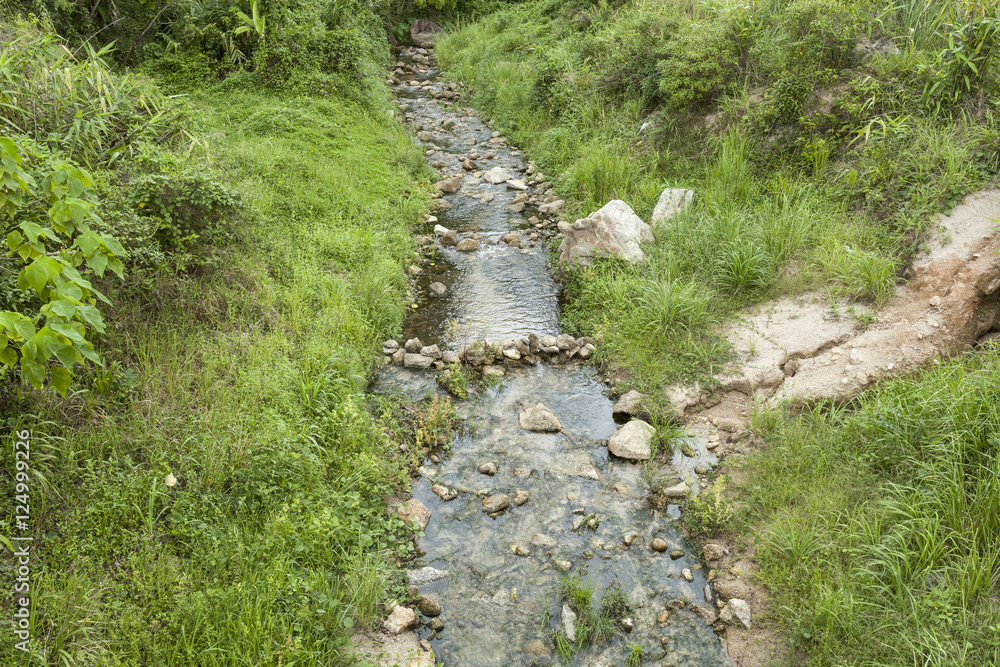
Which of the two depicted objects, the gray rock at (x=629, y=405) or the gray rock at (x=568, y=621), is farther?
the gray rock at (x=629, y=405)

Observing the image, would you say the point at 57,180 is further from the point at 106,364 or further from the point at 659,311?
the point at 659,311

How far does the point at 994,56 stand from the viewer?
588 centimetres

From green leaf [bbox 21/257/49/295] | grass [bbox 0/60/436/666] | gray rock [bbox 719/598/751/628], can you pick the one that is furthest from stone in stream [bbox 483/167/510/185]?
green leaf [bbox 21/257/49/295]

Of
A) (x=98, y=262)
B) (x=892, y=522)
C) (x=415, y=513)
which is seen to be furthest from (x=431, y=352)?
(x=892, y=522)

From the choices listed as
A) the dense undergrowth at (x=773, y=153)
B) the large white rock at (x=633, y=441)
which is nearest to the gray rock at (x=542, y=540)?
the large white rock at (x=633, y=441)

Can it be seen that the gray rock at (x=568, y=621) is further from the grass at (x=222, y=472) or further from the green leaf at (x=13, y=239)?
the green leaf at (x=13, y=239)

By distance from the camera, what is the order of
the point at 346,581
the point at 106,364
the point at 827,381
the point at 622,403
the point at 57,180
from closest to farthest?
the point at 57,180 < the point at 346,581 < the point at 106,364 < the point at 827,381 < the point at 622,403

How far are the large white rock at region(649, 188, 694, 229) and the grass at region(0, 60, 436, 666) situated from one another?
348cm

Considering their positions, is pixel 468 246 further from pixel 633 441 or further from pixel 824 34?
pixel 824 34

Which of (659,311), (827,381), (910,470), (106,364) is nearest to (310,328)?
(106,364)

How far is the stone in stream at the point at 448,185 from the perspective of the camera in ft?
32.5

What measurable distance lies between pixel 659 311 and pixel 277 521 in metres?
4.19

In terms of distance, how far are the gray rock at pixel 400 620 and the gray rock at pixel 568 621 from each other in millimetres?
974

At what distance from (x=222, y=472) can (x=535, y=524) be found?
2.34m
